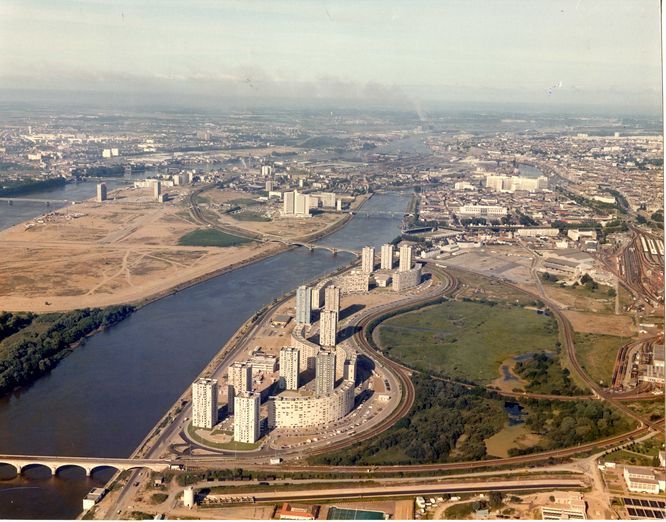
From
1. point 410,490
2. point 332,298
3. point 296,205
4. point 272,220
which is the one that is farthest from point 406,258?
point 410,490

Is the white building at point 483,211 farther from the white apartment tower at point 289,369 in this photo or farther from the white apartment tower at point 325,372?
the white apartment tower at point 325,372

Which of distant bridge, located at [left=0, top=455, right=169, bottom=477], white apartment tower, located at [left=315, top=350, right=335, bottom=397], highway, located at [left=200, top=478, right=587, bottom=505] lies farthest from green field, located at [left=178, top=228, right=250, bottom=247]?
highway, located at [left=200, top=478, right=587, bottom=505]

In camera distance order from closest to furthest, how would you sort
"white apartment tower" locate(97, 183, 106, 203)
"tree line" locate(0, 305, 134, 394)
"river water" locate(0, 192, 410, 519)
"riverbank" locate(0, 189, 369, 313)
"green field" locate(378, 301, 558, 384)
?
"river water" locate(0, 192, 410, 519) → "tree line" locate(0, 305, 134, 394) → "green field" locate(378, 301, 558, 384) → "riverbank" locate(0, 189, 369, 313) → "white apartment tower" locate(97, 183, 106, 203)

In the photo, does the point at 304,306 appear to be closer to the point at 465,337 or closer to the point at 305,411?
the point at 465,337

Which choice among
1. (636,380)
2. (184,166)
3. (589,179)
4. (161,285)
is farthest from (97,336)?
(184,166)

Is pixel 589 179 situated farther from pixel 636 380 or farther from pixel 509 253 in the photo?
pixel 636 380

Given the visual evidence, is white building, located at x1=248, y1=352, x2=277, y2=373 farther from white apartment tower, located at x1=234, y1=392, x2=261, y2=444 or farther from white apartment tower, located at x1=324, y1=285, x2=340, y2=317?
white apartment tower, located at x1=324, y1=285, x2=340, y2=317

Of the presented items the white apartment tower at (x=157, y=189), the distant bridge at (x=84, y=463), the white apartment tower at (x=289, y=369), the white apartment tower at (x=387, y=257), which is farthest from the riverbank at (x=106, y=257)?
the distant bridge at (x=84, y=463)
